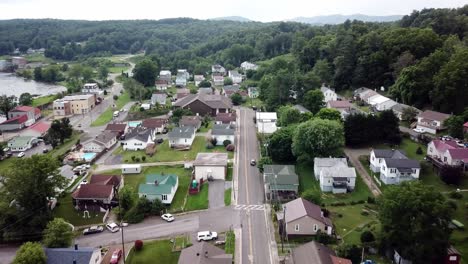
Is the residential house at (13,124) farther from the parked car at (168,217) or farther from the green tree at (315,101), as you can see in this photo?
the green tree at (315,101)

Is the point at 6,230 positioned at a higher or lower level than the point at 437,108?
lower

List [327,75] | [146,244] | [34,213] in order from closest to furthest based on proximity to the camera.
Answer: [146,244] → [34,213] → [327,75]

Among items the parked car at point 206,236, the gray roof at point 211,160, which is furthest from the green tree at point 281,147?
the parked car at point 206,236

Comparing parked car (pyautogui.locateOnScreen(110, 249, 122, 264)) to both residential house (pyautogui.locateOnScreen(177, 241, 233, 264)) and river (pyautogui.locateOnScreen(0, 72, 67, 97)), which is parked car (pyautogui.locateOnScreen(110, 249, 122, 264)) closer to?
residential house (pyautogui.locateOnScreen(177, 241, 233, 264))

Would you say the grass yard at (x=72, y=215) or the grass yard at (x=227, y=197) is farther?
the grass yard at (x=227, y=197)

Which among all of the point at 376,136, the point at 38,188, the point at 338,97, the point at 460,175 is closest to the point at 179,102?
the point at 338,97

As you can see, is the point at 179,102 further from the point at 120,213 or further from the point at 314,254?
the point at 314,254

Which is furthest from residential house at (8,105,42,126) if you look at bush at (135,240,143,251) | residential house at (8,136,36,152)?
bush at (135,240,143,251)
